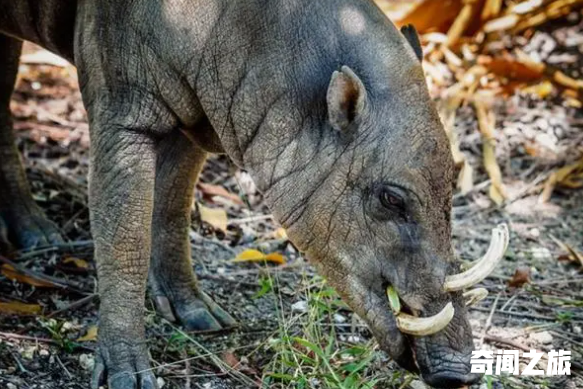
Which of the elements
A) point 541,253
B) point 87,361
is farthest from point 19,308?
point 541,253

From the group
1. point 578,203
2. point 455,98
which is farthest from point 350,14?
point 455,98

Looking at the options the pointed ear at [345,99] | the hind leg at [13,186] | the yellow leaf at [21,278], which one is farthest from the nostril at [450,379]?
the hind leg at [13,186]

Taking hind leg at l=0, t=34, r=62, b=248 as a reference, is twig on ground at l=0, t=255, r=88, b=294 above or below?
below

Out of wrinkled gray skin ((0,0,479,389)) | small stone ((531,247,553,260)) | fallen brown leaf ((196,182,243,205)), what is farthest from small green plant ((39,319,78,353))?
small stone ((531,247,553,260))

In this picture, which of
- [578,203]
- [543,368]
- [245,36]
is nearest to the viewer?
[245,36]

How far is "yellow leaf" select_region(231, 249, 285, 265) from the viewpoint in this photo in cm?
551

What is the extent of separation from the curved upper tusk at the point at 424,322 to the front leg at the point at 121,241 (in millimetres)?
1072

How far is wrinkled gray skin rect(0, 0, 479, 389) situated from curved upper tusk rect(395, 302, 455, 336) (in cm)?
7

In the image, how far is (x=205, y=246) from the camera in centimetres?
579

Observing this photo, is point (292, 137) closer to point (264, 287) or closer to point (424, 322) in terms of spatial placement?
point (424, 322)

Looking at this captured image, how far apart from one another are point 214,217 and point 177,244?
976mm

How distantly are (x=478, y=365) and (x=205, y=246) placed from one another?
2184mm

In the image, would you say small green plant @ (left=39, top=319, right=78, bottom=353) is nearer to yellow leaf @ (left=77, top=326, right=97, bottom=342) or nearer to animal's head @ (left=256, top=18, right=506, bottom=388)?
yellow leaf @ (left=77, top=326, right=97, bottom=342)

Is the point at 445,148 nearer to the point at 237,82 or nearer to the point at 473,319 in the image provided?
the point at 237,82
